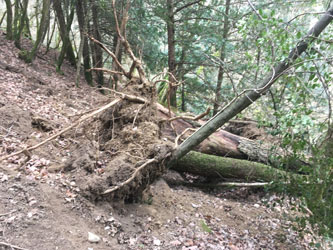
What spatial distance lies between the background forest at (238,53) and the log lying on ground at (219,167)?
106cm

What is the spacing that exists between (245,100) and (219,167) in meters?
2.10

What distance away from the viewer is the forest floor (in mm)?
2744

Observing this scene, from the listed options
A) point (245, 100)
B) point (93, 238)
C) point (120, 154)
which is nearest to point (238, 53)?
point (245, 100)

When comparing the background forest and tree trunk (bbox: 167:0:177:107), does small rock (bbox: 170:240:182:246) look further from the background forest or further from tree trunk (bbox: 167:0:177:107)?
tree trunk (bbox: 167:0:177:107)

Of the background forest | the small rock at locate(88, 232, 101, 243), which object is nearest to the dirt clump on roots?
the small rock at locate(88, 232, 101, 243)

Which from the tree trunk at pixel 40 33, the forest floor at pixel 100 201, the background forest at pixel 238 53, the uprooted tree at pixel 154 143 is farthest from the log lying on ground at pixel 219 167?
the tree trunk at pixel 40 33

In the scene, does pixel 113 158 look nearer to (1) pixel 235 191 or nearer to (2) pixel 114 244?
(2) pixel 114 244

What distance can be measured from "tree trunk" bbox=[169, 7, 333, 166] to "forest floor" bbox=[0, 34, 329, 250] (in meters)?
0.53

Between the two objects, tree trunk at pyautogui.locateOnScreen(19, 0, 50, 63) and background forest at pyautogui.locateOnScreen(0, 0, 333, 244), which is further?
tree trunk at pyautogui.locateOnScreen(19, 0, 50, 63)

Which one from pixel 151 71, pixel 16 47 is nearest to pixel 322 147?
pixel 151 71

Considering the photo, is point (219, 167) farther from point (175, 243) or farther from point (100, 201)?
point (100, 201)

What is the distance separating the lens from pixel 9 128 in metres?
3.94

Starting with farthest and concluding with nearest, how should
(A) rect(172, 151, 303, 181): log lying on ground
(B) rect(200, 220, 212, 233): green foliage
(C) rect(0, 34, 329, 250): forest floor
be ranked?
(A) rect(172, 151, 303, 181): log lying on ground < (B) rect(200, 220, 212, 233): green foliage < (C) rect(0, 34, 329, 250): forest floor

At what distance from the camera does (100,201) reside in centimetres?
337
